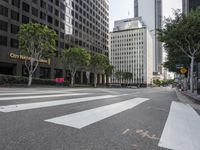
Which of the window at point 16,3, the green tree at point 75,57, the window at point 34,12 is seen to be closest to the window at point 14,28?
the window at point 16,3

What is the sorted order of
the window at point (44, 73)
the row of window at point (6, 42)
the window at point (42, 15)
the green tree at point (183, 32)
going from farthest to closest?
the window at point (42, 15)
the window at point (44, 73)
the row of window at point (6, 42)
the green tree at point (183, 32)

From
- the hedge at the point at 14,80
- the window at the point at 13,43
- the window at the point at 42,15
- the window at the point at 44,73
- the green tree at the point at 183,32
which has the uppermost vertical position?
the window at the point at 42,15

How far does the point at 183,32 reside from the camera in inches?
782

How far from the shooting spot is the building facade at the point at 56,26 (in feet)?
138

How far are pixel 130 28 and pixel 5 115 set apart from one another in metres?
158

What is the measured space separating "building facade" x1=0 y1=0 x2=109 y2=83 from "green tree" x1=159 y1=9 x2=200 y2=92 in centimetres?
3125

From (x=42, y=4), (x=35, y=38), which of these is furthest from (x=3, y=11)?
(x=35, y=38)

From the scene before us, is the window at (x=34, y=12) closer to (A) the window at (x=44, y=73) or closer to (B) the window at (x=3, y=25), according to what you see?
(B) the window at (x=3, y=25)

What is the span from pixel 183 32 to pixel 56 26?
139 ft

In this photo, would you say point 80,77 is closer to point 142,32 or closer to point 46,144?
point 46,144

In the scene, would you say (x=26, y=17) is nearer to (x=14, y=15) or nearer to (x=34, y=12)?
(x=34, y=12)

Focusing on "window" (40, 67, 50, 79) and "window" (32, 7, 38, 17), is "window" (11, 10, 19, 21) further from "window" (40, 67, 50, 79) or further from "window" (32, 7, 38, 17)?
"window" (40, 67, 50, 79)

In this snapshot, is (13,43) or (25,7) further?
(25,7)

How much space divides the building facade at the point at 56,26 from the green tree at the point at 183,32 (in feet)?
103
